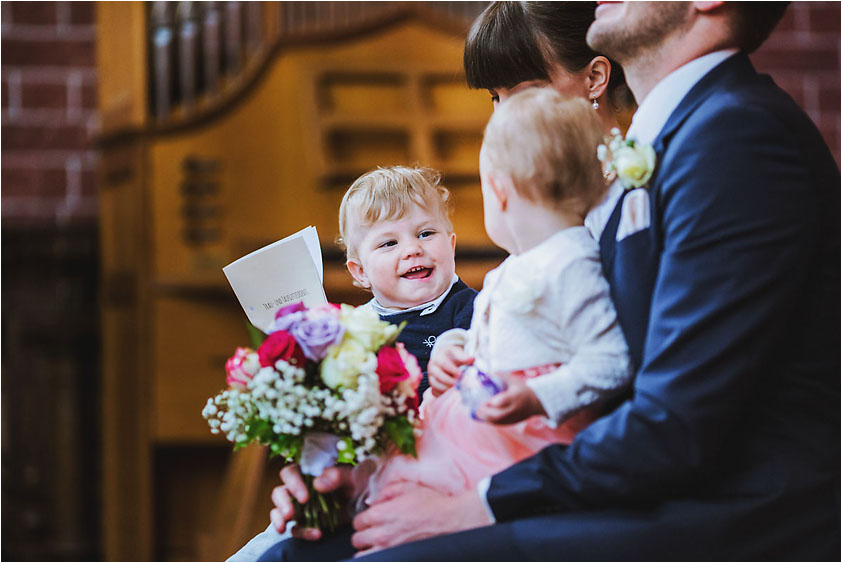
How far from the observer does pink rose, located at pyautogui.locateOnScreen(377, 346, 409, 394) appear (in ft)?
4.81

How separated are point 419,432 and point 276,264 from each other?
1.12 ft

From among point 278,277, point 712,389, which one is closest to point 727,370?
point 712,389

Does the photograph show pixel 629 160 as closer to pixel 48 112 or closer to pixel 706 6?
pixel 706 6

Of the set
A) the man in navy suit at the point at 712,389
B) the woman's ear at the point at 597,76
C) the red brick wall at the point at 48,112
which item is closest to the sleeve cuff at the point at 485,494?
the man in navy suit at the point at 712,389

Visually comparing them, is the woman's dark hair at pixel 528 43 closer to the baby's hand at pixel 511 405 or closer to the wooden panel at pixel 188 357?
the baby's hand at pixel 511 405

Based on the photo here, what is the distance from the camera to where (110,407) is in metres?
4.45

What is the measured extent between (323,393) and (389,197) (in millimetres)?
526

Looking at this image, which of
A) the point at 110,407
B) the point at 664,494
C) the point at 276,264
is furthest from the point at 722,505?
the point at 110,407

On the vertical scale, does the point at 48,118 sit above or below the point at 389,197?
above

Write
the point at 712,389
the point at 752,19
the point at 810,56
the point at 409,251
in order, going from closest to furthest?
the point at 712,389
the point at 752,19
the point at 409,251
the point at 810,56

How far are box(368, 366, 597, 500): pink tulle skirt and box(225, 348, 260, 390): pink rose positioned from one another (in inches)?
8.6

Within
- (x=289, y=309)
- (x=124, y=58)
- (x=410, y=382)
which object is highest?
(x=124, y=58)

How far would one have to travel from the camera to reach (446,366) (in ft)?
5.11

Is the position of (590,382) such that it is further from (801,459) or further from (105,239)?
(105,239)
